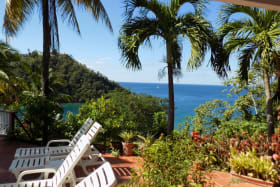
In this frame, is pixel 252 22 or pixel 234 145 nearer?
pixel 234 145

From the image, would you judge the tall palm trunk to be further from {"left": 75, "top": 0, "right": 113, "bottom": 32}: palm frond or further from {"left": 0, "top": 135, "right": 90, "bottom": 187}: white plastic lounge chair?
{"left": 0, "top": 135, "right": 90, "bottom": 187}: white plastic lounge chair

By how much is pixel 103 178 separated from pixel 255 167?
2.79 m

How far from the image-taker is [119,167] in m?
4.94

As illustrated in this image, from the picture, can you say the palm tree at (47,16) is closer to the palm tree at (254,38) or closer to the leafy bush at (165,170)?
the palm tree at (254,38)

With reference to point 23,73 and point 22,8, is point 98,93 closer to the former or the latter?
point 23,73

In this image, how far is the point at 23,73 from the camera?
24.6m

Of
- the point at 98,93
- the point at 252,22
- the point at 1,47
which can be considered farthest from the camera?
the point at 98,93

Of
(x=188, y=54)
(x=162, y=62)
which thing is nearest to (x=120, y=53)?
(x=162, y=62)

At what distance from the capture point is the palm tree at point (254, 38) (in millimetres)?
5152

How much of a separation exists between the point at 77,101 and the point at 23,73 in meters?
6.77

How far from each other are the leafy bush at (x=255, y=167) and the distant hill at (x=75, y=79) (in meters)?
18.9

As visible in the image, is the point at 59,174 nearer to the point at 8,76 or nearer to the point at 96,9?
the point at 96,9

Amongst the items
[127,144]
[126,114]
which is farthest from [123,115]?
[127,144]

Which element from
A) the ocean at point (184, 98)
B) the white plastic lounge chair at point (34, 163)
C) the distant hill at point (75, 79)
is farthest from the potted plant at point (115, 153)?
the distant hill at point (75, 79)
